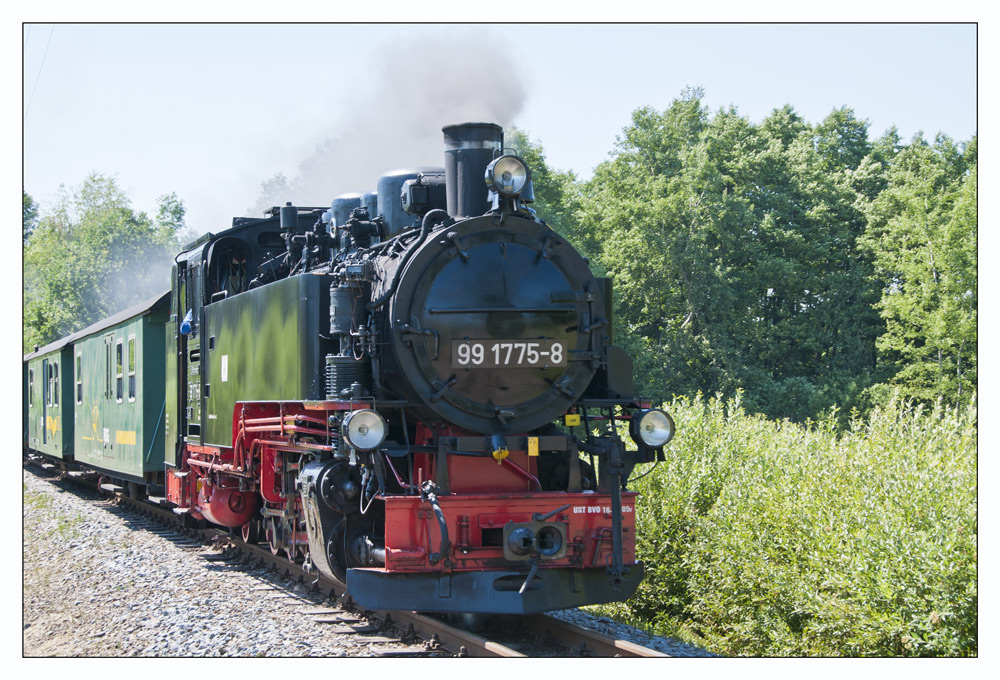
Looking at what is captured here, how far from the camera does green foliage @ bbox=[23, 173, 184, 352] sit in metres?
31.1

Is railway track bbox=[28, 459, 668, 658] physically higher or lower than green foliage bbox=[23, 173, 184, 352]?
lower

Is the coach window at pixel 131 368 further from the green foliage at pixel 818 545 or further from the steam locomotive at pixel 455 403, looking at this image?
the green foliage at pixel 818 545

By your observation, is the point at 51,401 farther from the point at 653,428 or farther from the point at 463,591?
the point at 653,428

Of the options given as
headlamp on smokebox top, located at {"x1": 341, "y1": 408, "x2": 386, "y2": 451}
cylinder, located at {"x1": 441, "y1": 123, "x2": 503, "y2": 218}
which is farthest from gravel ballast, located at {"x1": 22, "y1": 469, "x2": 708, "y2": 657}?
cylinder, located at {"x1": 441, "y1": 123, "x2": 503, "y2": 218}

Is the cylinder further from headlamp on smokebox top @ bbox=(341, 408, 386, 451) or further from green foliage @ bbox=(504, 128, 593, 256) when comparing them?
green foliage @ bbox=(504, 128, 593, 256)

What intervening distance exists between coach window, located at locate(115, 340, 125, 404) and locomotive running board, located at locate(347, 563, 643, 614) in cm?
764

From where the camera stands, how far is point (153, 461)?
1167cm

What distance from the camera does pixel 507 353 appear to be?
6.77 metres

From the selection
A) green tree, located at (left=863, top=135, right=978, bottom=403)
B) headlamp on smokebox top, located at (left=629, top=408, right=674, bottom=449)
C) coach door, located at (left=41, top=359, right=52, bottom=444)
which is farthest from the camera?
green tree, located at (left=863, top=135, right=978, bottom=403)

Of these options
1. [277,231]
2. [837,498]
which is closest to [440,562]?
[837,498]

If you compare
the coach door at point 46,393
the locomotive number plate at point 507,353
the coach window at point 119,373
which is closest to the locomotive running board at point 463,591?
the locomotive number plate at point 507,353

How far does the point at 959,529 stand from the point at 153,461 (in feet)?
28.4

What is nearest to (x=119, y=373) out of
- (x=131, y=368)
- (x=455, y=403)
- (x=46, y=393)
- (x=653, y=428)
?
(x=131, y=368)

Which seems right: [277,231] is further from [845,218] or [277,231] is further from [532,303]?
[845,218]
